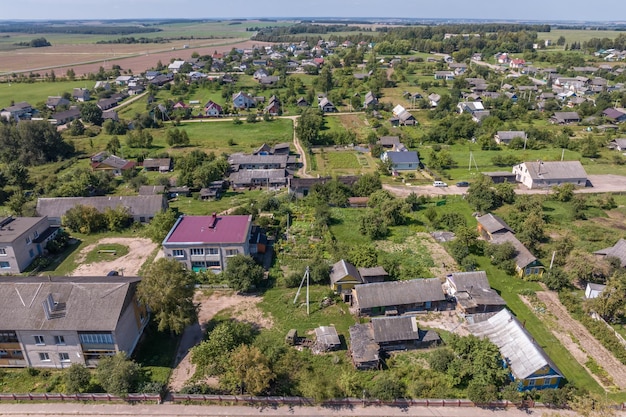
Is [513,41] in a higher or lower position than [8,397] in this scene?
higher

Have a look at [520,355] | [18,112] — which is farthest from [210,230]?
[18,112]

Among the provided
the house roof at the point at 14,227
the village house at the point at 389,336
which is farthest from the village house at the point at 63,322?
the village house at the point at 389,336

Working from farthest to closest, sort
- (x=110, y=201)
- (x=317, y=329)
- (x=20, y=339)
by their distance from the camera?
(x=110, y=201)
(x=317, y=329)
(x=20, y=339)

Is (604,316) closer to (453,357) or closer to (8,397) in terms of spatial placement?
(453,357)

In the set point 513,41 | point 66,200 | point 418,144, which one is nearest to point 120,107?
point 66,200

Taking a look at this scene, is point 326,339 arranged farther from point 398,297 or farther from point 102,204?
point 102,204
